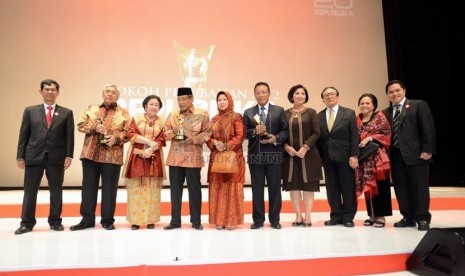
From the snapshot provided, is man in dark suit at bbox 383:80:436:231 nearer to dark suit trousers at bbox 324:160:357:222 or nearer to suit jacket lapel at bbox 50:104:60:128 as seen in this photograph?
dark suit trousers at bbox 324:160:357:222

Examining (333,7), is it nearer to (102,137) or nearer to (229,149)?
(229,149)

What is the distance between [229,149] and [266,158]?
39 centimetres

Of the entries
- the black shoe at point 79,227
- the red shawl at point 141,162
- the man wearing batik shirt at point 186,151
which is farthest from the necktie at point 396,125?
the black shoe at point 79,227

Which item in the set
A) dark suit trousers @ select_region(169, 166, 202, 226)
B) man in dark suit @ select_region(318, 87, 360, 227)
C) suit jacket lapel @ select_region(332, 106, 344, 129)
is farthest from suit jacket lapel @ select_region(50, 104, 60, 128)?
suit jacket lapel @ select_region(332, 106, 344, 129)

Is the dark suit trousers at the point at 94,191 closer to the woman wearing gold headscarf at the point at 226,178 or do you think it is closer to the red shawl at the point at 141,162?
the red shawl at the point at 141,162

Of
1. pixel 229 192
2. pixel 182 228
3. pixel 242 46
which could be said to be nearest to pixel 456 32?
pixel 242 46

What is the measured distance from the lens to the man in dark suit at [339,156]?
347 centimetres

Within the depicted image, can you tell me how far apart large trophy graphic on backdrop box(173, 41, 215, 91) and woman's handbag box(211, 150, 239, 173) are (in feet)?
11.1

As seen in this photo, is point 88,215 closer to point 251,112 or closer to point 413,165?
point 251,112

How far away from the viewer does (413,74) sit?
715cm

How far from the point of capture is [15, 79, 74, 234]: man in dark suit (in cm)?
319

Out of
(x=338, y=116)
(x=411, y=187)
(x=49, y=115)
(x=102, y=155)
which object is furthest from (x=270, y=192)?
(x=49, y=115)

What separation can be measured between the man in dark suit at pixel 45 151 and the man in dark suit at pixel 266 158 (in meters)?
1.79

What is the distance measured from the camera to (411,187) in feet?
11.2
